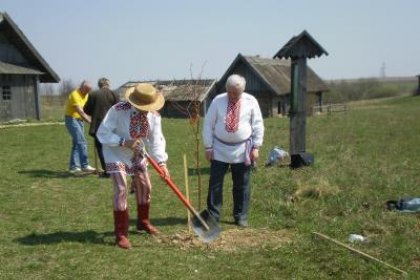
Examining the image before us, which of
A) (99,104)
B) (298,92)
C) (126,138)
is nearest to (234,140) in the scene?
(126,138)

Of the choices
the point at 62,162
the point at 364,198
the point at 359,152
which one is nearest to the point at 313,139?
the point at 359,152

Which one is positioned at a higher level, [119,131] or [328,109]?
[119,131]

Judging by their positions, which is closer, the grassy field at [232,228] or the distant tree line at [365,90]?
the grassy field at [232,228]

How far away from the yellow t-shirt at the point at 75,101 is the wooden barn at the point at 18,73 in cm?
1565

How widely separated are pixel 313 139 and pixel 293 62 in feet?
22.5

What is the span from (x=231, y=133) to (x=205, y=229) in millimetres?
1292

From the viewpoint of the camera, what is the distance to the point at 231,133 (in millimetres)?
6539

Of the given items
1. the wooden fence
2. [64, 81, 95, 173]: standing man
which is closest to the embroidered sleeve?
[64, 81, 95, 173]: standing man

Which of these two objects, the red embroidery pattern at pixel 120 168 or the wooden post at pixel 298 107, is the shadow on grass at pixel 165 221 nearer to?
the red embroidery pattern at pixel 120 168

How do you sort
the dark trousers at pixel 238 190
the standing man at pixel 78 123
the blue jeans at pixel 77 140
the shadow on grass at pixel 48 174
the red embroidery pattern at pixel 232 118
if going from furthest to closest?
the blue jeans at pixel 77 140
the shadow on grass at pixel 48 174
the standing man at pixel 78 123
the dark trousers at pixel 238 190
the red embroidery pattern at pixel 232 118

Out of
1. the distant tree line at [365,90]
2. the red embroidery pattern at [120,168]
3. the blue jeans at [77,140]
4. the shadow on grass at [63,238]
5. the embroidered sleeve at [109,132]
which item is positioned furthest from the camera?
the distant tree line at [365,90]

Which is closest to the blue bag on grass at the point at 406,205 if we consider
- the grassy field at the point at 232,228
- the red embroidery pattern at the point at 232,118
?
the grassy field at the point at 232,228

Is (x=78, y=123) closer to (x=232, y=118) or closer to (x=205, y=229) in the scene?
(x=232, y=118)

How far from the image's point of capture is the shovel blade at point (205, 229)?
19.2ft
